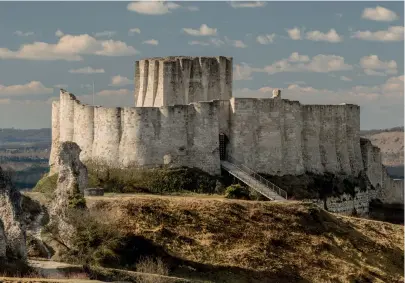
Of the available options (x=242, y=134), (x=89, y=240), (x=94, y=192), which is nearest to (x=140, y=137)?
(x=242, y=134)

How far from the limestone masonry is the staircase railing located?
40 centimetres

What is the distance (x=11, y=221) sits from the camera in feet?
155

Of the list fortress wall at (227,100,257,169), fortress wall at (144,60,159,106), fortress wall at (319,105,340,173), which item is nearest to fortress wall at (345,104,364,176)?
fortress wall at (319,105,340,173)

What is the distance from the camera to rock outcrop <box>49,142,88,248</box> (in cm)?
5594

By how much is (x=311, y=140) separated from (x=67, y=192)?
30391mm

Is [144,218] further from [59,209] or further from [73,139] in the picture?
[73,139]

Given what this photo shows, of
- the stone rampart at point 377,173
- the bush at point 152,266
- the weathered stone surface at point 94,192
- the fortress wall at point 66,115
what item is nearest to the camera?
the bush at point 152,266

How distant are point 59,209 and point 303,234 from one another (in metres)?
17.5

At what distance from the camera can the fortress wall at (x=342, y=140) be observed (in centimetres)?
8450

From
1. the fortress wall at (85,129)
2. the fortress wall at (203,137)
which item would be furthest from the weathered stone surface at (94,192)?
the fortress wall at (203,137)

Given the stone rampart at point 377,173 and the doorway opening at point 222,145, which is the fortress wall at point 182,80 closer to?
the doorway opening at point 222,145

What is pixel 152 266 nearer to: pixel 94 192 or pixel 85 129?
pixel 94 192

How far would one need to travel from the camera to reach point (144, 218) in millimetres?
59312

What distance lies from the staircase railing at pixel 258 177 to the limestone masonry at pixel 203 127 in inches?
15.8
